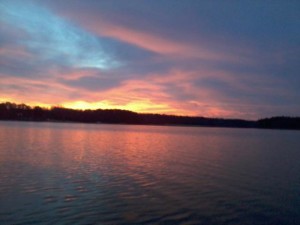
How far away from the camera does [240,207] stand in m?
14.4

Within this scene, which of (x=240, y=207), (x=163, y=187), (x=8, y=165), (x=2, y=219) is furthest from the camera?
(x=8, y=165)

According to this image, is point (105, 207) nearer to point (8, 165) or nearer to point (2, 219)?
point (2, 219)

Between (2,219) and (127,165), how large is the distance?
14084 millimetres

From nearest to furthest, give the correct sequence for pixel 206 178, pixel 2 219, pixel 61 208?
pixel 2 219 → pixel 61 208 → pixel 206 178

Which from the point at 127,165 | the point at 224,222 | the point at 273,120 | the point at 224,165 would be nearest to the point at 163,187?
the point at 224,222

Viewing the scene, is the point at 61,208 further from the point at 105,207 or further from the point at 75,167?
the point at 75,167

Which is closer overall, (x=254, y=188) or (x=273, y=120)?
(x=254, y=188)

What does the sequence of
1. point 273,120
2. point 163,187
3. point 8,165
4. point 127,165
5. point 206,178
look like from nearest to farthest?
point 163,187 → point 206,178 → point 8,165 → point 127,165 → point 273,120

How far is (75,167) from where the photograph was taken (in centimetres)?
2345

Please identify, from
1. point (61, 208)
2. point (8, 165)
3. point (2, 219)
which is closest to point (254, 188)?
point (61, 208)

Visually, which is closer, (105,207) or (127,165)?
(105,207)

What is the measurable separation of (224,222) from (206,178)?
8574mm

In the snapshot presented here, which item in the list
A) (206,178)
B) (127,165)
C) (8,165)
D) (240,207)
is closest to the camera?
(240,207)

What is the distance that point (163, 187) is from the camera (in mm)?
17828
